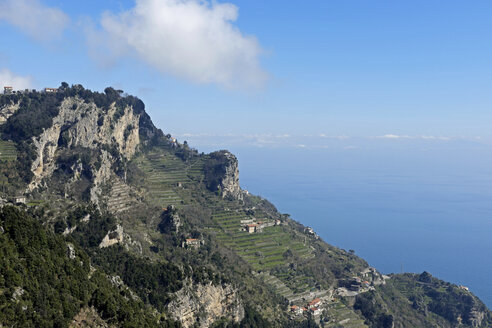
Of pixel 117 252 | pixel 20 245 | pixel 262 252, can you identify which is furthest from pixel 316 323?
pixel 20 245

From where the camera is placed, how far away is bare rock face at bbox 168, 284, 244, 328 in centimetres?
5116

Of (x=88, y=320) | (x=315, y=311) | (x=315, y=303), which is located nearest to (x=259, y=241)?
(x=315, y=303)

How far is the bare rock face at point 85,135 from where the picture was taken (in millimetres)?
80188

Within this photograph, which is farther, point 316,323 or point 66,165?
point 66,165

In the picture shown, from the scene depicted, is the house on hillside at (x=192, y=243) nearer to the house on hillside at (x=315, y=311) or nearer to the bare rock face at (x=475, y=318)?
the house on hillside at (x=315, y=311)

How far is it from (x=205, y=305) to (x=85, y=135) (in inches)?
2281

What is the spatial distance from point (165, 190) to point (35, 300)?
7166 cm

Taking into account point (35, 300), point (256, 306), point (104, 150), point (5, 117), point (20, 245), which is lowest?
point (256, 306)

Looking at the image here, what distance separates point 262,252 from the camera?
88.4m

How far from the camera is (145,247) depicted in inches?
2662

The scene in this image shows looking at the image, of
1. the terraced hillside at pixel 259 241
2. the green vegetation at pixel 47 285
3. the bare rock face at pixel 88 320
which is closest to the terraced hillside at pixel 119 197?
the terraced hillside at pixel 259 241

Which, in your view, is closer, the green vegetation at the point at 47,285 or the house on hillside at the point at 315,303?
the green vegetation at the point at 47,285

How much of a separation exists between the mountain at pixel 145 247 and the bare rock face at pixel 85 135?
35 centimetres

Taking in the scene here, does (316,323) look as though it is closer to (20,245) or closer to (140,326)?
(140,326)
